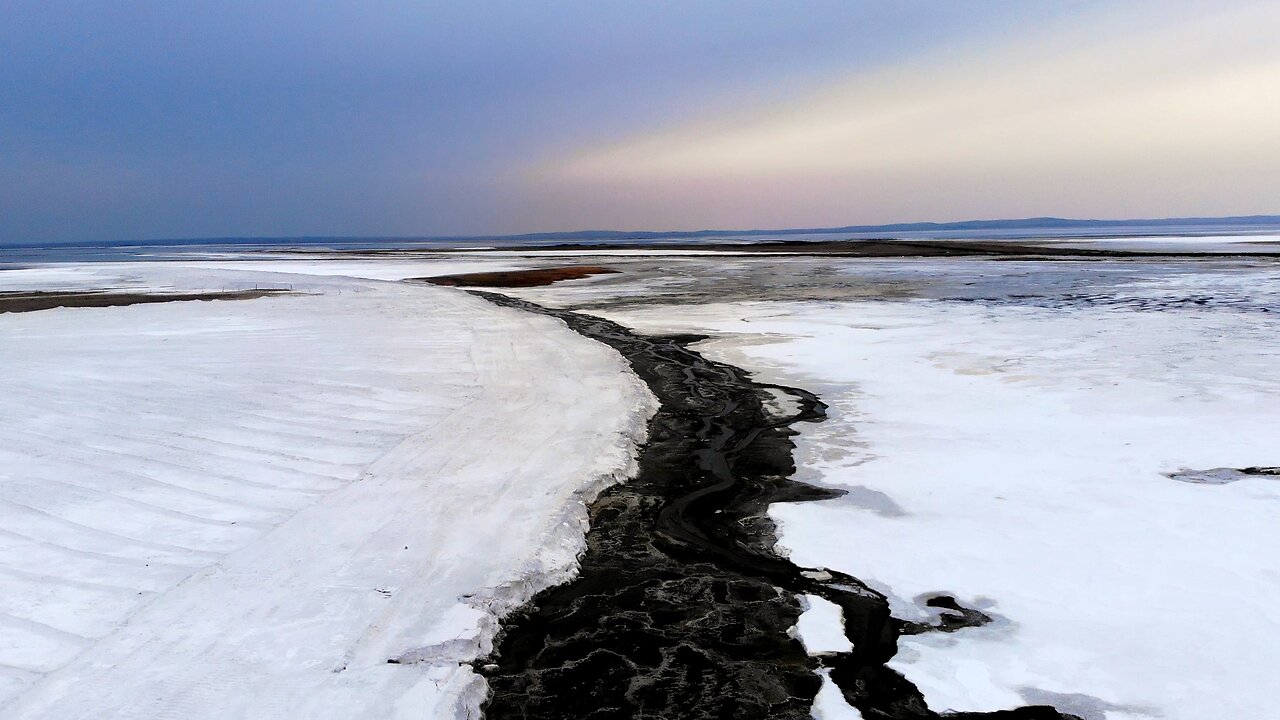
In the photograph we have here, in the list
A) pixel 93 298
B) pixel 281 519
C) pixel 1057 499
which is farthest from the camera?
pixel 93 298

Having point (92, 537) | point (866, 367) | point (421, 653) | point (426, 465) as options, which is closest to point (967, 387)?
point (866, 367)

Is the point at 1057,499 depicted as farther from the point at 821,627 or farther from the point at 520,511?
the point at 520,511

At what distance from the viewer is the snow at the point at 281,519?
3.85 meters

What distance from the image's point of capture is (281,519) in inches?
228

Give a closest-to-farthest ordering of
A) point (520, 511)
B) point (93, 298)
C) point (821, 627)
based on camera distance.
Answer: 1. point (821, 627)
2. point (520, 511)
3. point (93, 298)

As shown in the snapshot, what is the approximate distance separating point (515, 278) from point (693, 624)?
32.6 meters

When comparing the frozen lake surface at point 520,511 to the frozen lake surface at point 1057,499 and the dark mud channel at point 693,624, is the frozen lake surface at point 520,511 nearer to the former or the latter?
the frozen lake surface at point 1057,499

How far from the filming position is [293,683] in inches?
149

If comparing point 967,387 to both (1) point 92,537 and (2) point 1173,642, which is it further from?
(1) point 92,537

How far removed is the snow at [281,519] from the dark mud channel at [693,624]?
262mm

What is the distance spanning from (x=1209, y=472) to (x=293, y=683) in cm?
736

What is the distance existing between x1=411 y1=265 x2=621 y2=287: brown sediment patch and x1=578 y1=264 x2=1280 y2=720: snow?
20.7m

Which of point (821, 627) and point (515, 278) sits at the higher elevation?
point (515, 278)

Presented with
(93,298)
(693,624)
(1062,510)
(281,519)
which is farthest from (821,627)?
(93,298)
